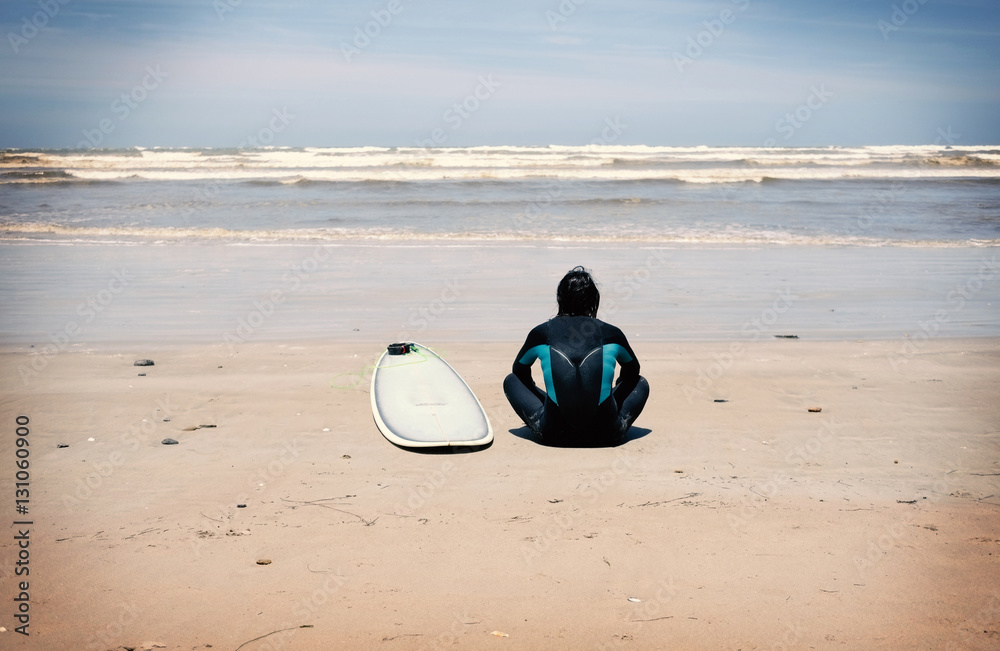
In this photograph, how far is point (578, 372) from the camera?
4207mm

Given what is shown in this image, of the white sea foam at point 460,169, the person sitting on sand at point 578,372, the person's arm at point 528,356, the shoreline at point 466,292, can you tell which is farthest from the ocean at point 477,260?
the white sea foam at point 460,169

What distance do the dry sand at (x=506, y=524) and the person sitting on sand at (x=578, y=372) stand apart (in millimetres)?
153

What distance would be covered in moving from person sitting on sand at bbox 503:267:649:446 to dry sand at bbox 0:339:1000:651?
0.50 feet

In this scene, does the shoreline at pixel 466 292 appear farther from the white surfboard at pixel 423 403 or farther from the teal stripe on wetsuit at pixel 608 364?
the teal stripe on wetsuit at pixel 608 364

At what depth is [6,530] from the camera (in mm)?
3246

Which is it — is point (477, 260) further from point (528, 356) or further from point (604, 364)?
point (604, 364)

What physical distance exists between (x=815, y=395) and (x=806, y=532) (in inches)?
91.0

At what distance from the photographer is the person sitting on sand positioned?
166 inches

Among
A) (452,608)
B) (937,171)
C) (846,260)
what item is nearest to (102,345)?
(452,608)

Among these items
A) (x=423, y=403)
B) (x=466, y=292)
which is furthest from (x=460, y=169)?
(x=423, y=403)

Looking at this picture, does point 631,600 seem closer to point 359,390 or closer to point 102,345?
point 359,390

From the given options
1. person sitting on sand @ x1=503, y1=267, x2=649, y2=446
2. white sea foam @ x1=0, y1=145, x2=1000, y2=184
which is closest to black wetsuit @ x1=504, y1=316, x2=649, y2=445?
person sitting on sand @ x1=503, y1=267, x2=649, y2=446

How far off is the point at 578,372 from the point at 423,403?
4.19 feet

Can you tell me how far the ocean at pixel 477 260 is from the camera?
769cm
